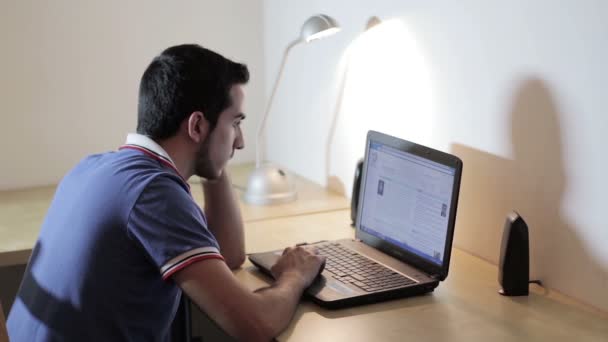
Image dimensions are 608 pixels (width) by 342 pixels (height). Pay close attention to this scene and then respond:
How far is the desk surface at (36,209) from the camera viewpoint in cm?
204

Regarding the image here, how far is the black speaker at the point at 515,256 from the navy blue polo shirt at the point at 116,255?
24.0 inches

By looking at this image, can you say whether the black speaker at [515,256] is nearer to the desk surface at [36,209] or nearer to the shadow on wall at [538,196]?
the shadow on wall at [538,196]

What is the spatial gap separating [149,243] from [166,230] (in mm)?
38

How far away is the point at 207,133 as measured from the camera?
162 cm

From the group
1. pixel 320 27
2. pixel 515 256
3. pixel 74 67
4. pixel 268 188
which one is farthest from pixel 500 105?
pixel 74 67

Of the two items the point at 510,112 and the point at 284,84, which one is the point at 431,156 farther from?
the point at 284,84

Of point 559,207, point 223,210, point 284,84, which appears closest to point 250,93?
point 284,84

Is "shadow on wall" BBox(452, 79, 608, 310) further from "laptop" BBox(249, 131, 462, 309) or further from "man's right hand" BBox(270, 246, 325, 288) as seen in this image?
"man's right hand" BBox(270, 246, 325, 288)

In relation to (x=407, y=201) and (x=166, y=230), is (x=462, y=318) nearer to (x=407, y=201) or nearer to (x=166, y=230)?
(x=407, y=201)

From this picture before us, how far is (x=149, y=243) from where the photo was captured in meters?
1.40

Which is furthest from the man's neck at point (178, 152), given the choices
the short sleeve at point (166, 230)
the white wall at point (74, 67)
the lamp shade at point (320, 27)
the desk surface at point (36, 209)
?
the white wall at point (74, 67)


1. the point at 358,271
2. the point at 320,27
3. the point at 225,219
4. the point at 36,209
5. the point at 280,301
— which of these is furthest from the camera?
the point at 36,209

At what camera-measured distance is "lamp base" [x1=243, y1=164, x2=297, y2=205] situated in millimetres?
2469

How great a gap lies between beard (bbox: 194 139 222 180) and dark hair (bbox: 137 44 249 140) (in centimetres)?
6
